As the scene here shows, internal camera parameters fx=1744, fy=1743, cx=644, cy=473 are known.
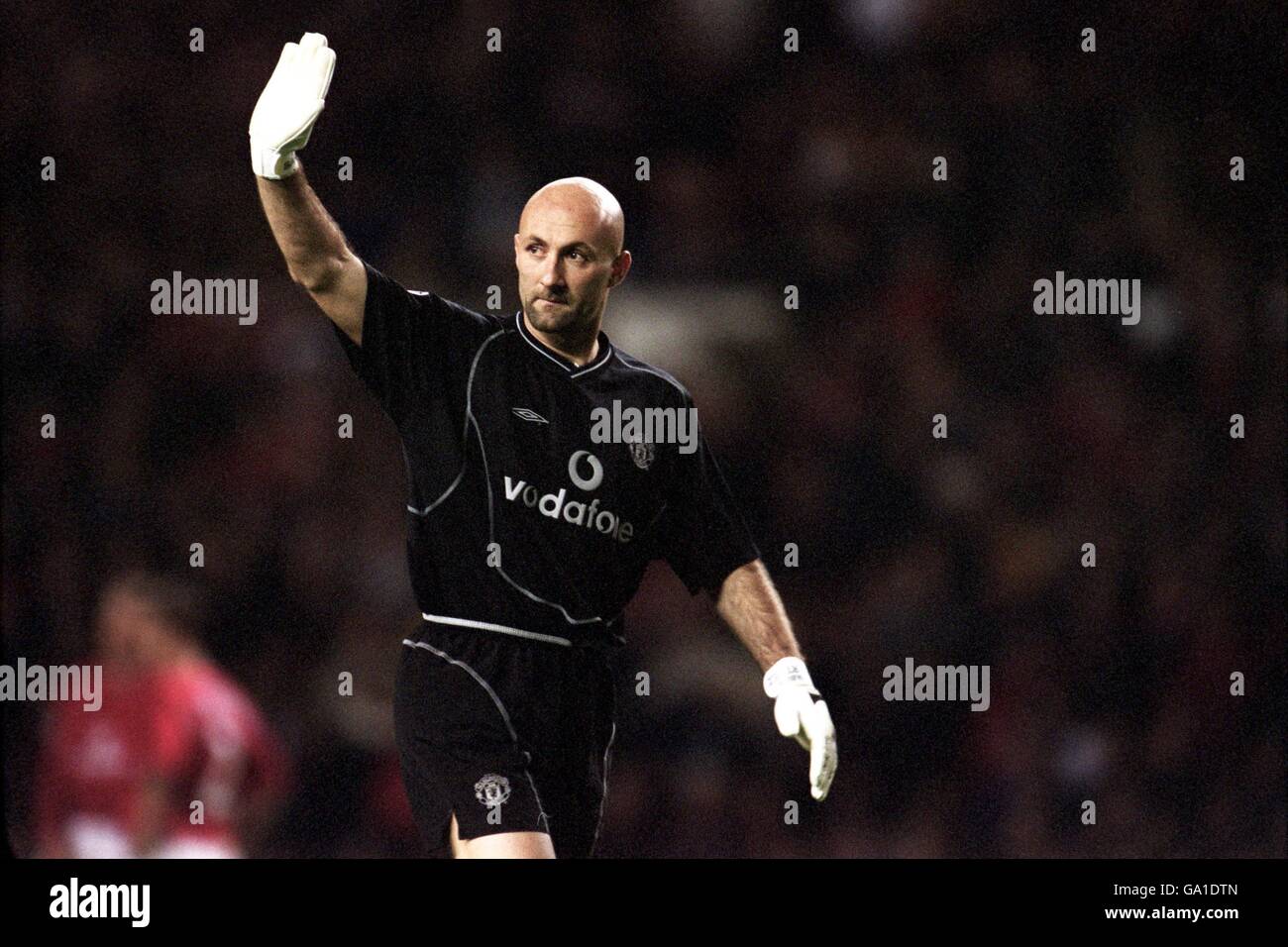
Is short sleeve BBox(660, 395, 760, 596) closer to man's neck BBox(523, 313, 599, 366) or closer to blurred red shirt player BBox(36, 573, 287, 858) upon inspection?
man's neck BBox(523, 313, 599, 366)

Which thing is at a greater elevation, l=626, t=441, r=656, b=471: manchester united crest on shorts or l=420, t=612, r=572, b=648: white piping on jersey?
l=626, t=441, r=656, b=471: manchester united crest on shorts

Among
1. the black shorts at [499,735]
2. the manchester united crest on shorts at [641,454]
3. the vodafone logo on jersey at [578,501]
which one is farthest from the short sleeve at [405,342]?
the black shorts at [499,735]

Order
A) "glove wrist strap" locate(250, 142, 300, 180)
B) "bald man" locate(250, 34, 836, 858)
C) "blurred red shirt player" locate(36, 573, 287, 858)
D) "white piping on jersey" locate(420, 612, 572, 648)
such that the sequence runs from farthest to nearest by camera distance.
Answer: "blurred red shirt player" locate(36, 573, 287, 858) → "white piping on jersey" locate(420, 612, 572, 648) → "bald man" locate(250, 34, 836, 858) → "glove wrist strap" locate(250, 142, 300, 180)

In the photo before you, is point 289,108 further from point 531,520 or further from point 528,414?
point 531,520

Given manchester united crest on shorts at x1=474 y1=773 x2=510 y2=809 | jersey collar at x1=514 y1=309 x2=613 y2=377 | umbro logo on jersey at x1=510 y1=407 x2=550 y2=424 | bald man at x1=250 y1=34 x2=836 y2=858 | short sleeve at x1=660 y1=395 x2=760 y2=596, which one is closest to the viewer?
manchester united crest on shorts at x1=474 y1=773 x2=510 y2=809

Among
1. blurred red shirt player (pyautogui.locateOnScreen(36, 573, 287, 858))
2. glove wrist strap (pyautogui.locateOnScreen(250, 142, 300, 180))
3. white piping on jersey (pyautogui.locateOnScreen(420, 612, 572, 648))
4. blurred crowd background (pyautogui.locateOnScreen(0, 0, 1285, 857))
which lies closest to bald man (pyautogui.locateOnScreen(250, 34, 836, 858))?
white piping on jersey (pyautogui.locateOnScreen(420, 612, 572, 648))

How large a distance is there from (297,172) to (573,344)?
0.93m

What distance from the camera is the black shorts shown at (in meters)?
4.23

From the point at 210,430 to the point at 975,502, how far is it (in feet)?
10.6

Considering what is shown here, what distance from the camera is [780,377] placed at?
291 inches

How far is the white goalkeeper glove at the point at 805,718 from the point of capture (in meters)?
4.45

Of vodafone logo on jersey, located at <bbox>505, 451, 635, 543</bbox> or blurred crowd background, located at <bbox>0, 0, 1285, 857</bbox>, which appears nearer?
vodafone logo on jersey, located at <bbox>505, 451, 635, 543</bbox>

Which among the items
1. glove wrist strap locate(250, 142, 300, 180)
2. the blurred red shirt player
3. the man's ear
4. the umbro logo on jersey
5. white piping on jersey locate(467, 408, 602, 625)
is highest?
glove wrist strap locate(250, 142, 300, 180)

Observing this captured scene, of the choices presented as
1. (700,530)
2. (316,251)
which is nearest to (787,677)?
(700,530)
